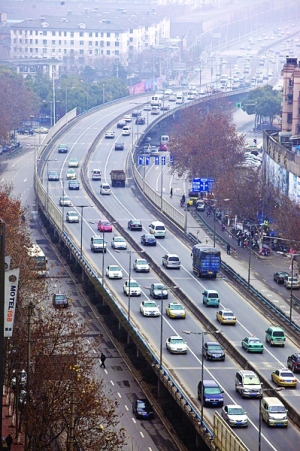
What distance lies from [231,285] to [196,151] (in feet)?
171

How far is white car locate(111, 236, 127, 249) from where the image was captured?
112750 millimetres

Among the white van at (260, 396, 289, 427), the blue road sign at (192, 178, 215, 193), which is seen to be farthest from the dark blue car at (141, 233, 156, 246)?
the white van at (260, 396, 289, 427)

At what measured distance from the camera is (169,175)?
160625 millimetres

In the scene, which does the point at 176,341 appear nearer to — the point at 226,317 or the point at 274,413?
the point at 226,317

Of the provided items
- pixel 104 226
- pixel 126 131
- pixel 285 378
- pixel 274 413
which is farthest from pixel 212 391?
pixel 126 131

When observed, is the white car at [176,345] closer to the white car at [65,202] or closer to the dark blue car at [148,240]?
the dark blue car at [148,240]

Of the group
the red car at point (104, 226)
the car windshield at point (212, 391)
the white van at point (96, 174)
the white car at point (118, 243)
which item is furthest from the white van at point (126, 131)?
the car windshield at point (212, 391)

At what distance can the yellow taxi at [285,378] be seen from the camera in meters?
74.5

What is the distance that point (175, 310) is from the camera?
89.9 metres

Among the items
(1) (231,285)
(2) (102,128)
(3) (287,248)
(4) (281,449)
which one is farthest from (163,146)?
(4) (281,449)

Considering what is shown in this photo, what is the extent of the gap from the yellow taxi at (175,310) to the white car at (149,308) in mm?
724

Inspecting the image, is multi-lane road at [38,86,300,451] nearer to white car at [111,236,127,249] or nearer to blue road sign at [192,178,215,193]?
white car at [111,236,127,249]

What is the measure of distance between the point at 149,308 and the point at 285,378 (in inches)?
683

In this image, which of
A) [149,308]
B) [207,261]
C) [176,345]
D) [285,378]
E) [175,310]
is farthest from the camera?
[207,261]
